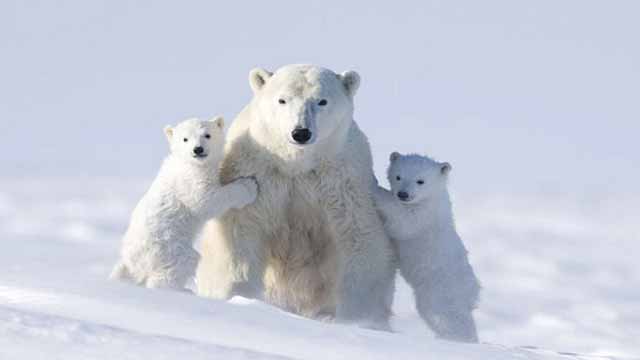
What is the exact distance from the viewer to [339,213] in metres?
Answer: 10.0

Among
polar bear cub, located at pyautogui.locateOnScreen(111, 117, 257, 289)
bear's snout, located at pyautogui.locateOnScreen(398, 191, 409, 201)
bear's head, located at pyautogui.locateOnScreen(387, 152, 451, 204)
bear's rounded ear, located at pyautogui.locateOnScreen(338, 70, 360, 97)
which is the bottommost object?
polar bear cub, located at pyautogui.locateOnScreen(111, 117, 257, 289)

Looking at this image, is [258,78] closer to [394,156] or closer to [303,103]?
[303,103]

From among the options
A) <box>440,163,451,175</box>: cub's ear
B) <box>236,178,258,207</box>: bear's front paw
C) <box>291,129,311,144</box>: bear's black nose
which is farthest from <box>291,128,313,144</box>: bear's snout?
<box>440,163,451,175</box>: cub's ear

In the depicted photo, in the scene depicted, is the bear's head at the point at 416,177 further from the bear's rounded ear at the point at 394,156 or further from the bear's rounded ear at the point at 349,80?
the bear's rounded ear at the point at 349,80

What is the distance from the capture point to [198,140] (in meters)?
9.67

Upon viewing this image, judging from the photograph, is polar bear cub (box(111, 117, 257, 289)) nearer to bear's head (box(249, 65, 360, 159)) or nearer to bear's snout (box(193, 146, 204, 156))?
bear's snout (box(193, 146, 204, 156))

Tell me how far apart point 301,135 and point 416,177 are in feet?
2.66

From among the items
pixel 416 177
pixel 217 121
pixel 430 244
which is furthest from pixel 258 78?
pixel 430 244

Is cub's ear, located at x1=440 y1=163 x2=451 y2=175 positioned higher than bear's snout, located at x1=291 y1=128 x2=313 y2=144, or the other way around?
cub's ear, located at x1=440 y1=163 x2=451 y2=175

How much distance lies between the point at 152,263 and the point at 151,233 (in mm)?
164

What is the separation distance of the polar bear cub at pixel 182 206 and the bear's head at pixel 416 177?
85 centimetres

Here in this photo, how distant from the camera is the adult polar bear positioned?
984 centimetres

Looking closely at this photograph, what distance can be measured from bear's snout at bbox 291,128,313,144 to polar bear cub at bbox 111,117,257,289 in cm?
53

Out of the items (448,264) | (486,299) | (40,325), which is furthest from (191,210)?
(486,299)
